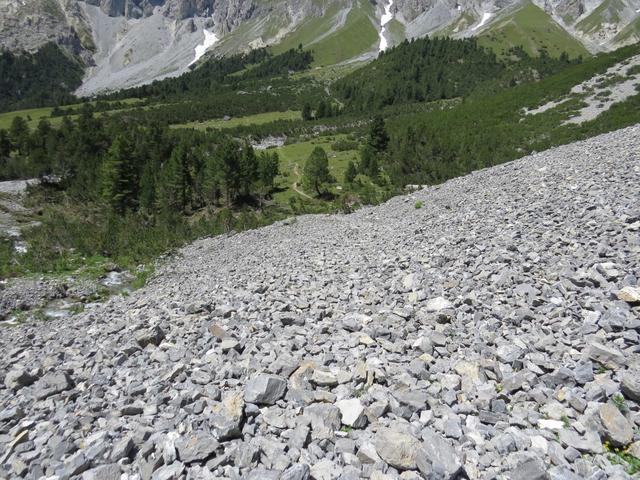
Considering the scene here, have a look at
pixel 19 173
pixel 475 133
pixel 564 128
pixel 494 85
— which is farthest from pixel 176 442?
pixel 494 85

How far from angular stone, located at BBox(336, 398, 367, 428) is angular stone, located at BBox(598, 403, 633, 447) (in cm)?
332

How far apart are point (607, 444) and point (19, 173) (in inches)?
4039

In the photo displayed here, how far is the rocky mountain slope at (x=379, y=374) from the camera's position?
5348 millimetres

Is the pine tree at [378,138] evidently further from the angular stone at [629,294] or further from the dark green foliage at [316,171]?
the angular stone at [629,294]

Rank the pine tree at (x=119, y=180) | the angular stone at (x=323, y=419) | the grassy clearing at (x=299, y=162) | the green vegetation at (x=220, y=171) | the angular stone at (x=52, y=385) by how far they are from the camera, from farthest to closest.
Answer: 1. the grassy clearing at (x=299, y=162)
2. the pine tree at (x=119, y=180)
3. the green vegetation at (x=220, y=171)
4. the angular stone at (x=52, y=385)
5. the angular stone at (x=323, y=419)

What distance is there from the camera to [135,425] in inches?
262

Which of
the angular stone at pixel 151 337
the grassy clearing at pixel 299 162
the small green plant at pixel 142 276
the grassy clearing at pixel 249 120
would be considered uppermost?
the angular stone at pixel 151 337

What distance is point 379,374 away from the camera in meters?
7.02

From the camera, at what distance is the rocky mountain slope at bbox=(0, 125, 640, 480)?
535cm

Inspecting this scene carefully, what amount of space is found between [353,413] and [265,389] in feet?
5.53

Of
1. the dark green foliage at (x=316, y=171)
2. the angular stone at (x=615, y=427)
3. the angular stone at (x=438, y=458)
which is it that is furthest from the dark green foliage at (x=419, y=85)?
the angular stone at (x=438, y=458)

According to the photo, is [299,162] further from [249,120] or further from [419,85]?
[419,85]

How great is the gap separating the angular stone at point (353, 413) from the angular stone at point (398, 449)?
49 centimetres

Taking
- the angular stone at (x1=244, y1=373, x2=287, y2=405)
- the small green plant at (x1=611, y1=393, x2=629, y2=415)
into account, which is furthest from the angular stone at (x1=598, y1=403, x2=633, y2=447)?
the angular stone at (x1=244, y1=373, x2=287, y2=405)
